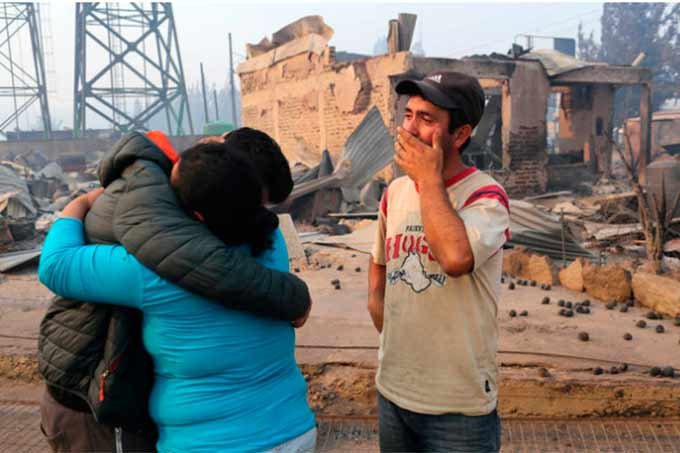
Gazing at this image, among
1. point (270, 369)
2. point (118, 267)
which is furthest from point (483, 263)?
point (118, 267)

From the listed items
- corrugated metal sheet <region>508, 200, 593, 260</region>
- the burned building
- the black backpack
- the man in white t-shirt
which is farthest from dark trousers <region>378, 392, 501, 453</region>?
the burned building

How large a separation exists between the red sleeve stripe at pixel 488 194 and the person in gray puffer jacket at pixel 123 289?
53cm

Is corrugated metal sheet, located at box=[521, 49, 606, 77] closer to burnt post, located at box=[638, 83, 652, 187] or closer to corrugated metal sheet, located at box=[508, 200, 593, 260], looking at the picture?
burnt post, located at box=[638, 83, 652, 187]

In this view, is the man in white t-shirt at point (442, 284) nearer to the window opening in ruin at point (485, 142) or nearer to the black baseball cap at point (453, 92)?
the black baseball cap at point (453, 92)

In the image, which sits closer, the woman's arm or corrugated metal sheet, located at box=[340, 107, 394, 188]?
the woman's arm

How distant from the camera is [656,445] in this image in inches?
130

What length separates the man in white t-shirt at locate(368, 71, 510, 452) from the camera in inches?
63.2

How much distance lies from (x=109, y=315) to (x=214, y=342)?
0.29 meters

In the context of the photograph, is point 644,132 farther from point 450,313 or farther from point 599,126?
point 450,313

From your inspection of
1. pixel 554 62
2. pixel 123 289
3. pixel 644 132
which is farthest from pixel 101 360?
pixel 644 132

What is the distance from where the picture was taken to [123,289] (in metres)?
1.42

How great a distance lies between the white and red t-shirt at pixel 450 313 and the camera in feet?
5.34

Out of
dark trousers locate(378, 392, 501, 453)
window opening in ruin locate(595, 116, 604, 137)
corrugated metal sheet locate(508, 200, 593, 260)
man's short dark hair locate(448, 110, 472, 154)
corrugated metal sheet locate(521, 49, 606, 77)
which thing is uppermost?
corrugated metal sheet locate(521, 49, 606, 77)

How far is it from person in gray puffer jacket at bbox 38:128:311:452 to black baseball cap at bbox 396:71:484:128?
46 cm
